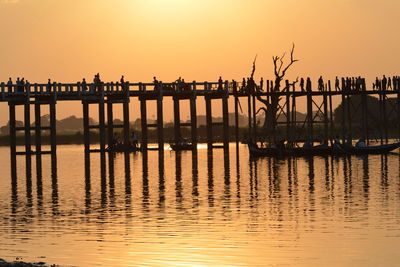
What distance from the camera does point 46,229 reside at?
3238 centimetres

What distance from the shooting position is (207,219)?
Result: 3412cm

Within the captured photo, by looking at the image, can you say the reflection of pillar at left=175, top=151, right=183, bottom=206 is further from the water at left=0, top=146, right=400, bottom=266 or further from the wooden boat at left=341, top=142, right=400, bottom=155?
the wooden boat at left=341, top=142, right=400, bottom=155

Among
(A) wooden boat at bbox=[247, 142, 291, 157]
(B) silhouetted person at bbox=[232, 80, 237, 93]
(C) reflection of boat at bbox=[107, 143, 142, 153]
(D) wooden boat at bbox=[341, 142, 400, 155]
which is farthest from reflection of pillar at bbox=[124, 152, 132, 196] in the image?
(D) wooden boat at bbox=[341, 142, 400, 155]

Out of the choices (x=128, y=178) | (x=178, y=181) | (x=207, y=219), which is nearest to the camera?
(x=207, y=219)

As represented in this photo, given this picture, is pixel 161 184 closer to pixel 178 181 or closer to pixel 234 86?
pixel 178 181

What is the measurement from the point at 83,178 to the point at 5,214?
21287 mm

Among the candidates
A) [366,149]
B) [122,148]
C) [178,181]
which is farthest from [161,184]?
[122,148]

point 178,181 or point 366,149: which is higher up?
point 366,149

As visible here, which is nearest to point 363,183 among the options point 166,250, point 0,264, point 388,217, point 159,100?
point 388,217

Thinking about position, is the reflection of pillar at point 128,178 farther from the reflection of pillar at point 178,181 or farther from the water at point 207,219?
the reflection of pillar at point 178,181

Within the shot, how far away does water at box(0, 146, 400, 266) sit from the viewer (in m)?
27.0

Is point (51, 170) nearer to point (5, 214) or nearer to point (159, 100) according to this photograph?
point (159, 100)

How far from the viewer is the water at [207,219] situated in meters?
27.0

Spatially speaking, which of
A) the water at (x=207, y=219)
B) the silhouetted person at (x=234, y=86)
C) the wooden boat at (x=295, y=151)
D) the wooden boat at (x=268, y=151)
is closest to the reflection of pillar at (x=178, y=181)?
the water at (x=207, y=219)
